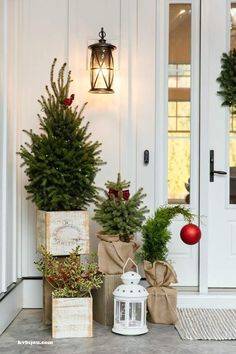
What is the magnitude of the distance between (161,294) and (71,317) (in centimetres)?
64

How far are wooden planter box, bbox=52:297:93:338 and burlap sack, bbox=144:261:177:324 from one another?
19.7 inches

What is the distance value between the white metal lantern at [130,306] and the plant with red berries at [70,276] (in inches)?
6.6

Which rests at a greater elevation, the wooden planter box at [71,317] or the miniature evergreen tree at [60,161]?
the miniature evergreen tree at [60,161]

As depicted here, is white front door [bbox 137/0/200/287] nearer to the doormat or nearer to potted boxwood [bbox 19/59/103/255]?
the doormat

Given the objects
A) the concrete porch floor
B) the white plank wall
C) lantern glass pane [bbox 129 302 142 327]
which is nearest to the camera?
the concrete porch floor

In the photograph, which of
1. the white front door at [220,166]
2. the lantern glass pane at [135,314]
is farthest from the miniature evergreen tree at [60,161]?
the white front door at [220,166]

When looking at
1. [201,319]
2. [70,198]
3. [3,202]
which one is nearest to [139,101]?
[70,198]

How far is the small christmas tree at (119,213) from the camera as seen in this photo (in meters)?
3.81

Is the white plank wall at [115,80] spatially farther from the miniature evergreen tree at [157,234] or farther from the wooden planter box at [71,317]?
the wooden planter box at [71,317]

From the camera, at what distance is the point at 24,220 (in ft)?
13.9

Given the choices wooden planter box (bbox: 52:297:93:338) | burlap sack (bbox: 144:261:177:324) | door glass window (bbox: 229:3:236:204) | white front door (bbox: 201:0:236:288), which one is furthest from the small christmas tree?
door glass window (bbox: 229:3:236:204)

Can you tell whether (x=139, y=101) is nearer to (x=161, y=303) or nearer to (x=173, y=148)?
(x=173, y=148)

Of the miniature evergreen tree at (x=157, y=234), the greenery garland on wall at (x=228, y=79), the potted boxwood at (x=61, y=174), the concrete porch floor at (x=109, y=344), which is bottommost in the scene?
the concrete porch floor at (x=109, y=344)

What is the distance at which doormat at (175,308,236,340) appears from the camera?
3.53 m
